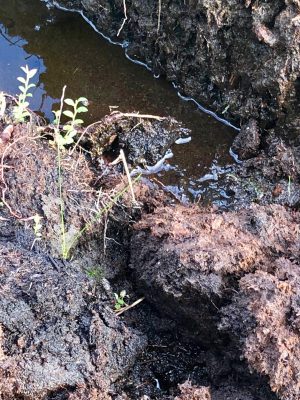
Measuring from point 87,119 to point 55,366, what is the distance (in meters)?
1.98

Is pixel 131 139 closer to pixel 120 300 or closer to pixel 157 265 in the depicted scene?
pixel 157 265

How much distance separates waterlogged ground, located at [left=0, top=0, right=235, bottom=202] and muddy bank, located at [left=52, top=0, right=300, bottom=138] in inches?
6.4

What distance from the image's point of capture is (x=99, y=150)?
3207 millimetres

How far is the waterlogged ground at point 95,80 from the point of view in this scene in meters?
3.31

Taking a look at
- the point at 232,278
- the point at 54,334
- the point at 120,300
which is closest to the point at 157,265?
the point at 120,300

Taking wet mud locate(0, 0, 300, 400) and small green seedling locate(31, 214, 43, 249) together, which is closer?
wet mud locate(0, 0, 300, 400)

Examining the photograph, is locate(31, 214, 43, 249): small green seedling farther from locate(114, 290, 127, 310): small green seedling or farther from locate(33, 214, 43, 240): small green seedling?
locate(114, 290, 127, 310): small green seedling

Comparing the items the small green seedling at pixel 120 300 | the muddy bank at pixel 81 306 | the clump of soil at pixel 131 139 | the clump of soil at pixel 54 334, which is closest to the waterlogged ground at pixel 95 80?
the clump of soil at pixel 131 139

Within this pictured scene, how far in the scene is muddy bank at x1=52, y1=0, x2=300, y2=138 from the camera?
3021 millimetres

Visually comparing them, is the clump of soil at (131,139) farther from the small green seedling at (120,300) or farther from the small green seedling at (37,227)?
the small green seedling at (120,300)

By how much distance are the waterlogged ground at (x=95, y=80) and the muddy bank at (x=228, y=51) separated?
0.54 feet

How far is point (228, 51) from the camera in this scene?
3318 mm

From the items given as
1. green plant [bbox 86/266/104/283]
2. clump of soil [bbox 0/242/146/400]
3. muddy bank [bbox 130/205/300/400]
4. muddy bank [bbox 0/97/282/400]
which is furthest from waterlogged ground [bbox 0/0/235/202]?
clump of soil [bbox 0/242/146/400]

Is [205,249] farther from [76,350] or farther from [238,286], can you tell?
[76,350]
